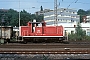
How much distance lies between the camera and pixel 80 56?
11328mm

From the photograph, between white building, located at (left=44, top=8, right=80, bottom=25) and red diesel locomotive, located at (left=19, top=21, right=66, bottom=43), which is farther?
white building, located at (left=44, top=8, right=80, bottom=25)

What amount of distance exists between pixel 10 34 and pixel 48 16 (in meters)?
99.3

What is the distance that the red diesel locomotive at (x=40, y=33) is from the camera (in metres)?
26.4

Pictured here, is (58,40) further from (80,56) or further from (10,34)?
(80,56)

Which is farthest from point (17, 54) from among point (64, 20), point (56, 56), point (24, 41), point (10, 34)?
point (64, 20)

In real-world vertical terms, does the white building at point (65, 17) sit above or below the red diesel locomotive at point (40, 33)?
above

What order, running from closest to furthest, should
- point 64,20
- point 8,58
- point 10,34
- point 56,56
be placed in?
point 8,58
point 56,56
point 10,34
point 64,20

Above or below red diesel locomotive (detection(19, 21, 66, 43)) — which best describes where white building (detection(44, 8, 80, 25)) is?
above

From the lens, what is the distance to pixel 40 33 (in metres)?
27.2

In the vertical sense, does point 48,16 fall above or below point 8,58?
above

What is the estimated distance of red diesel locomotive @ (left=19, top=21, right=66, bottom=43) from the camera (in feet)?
86.6

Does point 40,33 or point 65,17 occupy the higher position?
point 65,17

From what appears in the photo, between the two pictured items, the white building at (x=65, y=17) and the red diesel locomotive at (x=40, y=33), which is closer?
the red diesel locomotive at (x=40, y=33)

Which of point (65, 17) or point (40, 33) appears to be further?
point (65, 17)
